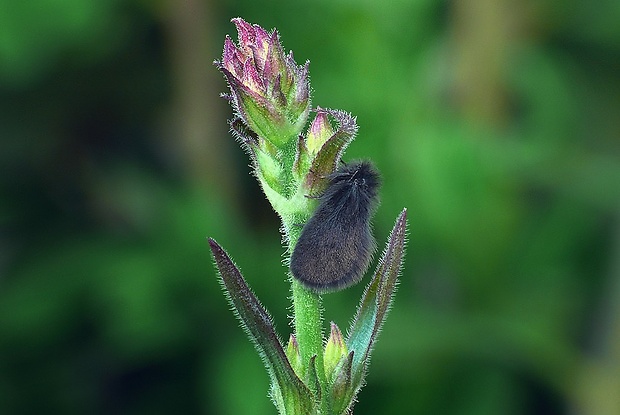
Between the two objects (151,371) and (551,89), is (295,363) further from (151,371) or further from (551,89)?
(551,89)

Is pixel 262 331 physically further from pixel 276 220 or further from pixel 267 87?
pixel 276 220

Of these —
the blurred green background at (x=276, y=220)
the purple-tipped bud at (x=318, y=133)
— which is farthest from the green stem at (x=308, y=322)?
the blurred green background at (x=276, y=220)

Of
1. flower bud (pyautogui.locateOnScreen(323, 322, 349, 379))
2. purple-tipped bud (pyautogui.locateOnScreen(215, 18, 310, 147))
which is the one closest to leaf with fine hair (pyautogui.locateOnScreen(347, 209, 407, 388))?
flower bud (pyautogui.locateOnScreen(323, 322, 349, 379))

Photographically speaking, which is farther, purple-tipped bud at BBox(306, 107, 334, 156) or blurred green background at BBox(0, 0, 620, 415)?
blurred green background at BBox(0, 0, 620, 415)

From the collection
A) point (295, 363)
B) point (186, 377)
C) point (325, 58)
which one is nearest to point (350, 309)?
point (186, 377)

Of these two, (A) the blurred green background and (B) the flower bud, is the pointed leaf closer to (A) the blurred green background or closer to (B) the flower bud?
(B) the flower bud
